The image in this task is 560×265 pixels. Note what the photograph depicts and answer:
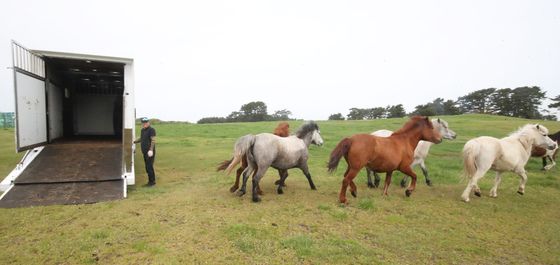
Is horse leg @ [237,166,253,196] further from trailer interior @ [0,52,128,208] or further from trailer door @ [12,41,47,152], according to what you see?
trailer door @ [12,41,47,152]

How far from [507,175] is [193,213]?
986 centimetres

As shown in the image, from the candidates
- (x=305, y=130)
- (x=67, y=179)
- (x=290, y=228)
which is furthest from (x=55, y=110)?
(x=290, y=228)

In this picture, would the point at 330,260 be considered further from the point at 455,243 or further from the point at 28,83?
the point at 28,83

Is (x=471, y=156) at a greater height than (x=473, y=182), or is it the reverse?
(x=471, y=156)

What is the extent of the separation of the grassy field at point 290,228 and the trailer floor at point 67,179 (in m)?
0.46

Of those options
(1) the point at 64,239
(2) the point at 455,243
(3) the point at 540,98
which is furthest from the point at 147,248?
(3) the point at 540,98

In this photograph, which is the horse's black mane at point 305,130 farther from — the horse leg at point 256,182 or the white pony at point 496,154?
the white pony at point 496,154

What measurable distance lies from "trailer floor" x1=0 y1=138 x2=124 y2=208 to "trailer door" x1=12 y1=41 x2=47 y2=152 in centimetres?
51

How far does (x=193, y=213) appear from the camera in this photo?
5.33 m

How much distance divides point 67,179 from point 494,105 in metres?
71.3

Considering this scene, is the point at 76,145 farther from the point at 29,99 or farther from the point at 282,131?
the point at 282,131

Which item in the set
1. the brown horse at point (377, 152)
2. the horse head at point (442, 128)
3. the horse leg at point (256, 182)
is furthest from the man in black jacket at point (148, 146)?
the horse head at point (442, 128)

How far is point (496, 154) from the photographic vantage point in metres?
6.46

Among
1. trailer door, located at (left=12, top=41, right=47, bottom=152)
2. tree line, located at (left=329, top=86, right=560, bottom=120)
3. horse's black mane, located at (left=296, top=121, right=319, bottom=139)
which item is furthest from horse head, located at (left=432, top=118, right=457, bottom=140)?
tree line, located at (left=329, top=86, right=560, bottom=120)
